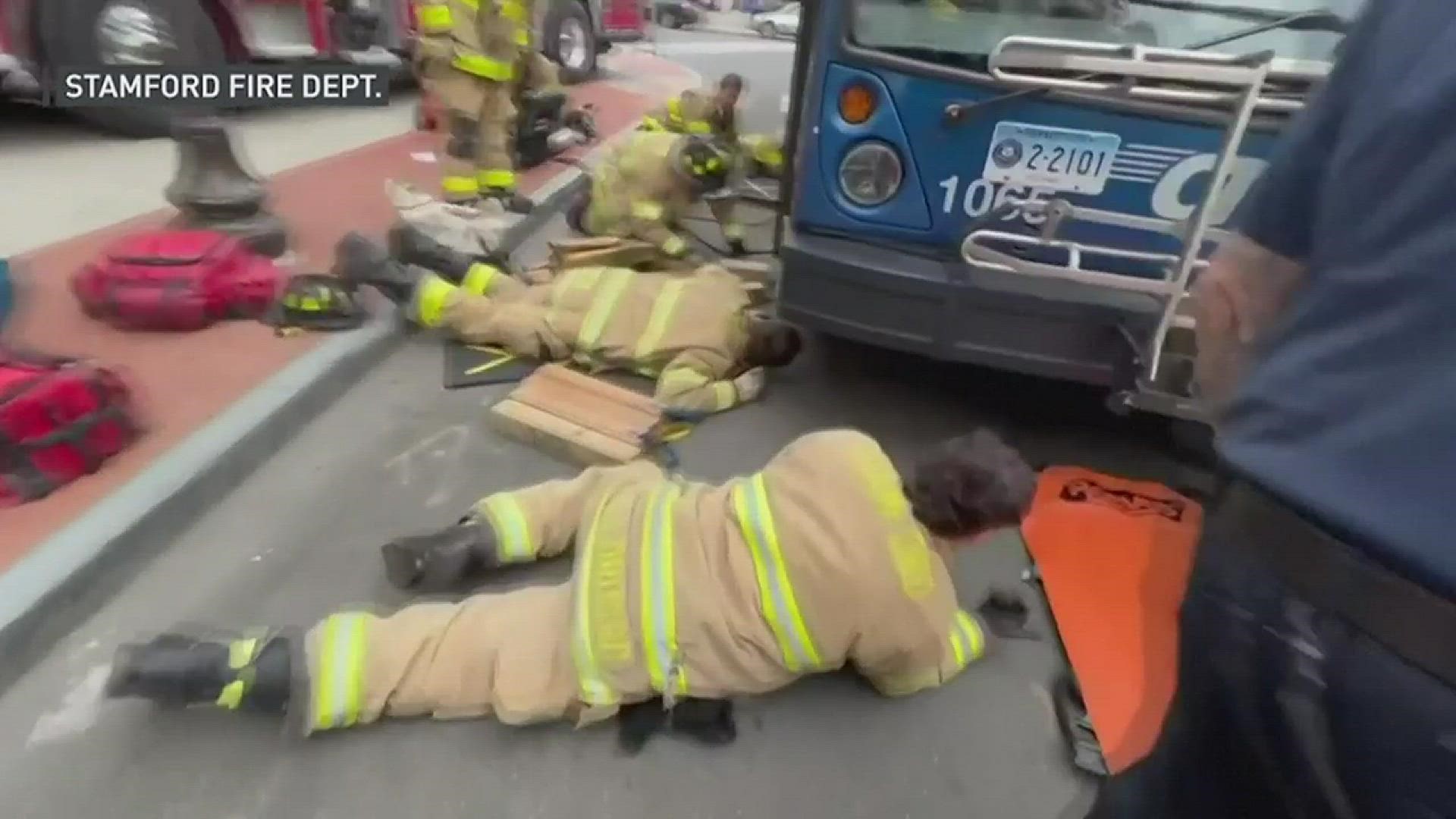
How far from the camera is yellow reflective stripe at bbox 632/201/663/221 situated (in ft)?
14.9

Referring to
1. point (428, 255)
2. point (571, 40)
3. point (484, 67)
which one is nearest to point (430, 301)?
point (428, 255)

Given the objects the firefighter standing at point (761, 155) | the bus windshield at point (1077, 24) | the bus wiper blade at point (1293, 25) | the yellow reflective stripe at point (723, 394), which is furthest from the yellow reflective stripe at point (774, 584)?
the firefighter standing at point (761, 155)

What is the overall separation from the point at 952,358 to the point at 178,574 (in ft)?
6.57

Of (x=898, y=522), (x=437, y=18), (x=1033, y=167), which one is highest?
(x=1033, y=167)

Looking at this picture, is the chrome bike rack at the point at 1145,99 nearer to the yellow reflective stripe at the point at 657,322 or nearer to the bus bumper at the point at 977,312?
the bus bumper at the point at 977,312

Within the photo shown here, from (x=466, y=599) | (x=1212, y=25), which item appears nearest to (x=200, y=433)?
(x=466, y=599)

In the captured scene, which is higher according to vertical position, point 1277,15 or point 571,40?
point 1277,15

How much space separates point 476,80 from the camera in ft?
17.4

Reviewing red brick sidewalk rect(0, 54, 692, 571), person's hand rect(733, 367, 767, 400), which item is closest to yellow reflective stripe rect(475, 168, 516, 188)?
red brick sidewalk rect(0, 54, 692, 571)

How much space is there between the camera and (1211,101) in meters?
2.79

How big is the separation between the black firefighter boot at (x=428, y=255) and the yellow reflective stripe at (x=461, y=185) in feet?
3.82

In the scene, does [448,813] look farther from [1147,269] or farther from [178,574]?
[1147,269]

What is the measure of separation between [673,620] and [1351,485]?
1.35 meters

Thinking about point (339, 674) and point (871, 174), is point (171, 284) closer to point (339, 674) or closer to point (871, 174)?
point (339, 674)
